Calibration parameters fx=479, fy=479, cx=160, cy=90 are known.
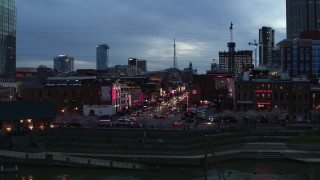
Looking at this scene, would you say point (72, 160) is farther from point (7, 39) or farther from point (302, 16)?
point (302, 16)

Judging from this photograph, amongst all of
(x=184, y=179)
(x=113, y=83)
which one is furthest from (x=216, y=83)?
(x=184, y=179)

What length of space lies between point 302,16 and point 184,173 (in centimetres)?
15908

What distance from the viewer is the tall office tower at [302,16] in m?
174

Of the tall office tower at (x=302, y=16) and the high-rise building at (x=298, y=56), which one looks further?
the tall office tower at (x=302, y=16)

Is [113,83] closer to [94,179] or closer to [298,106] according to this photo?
[298,106]

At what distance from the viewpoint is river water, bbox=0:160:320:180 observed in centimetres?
2942

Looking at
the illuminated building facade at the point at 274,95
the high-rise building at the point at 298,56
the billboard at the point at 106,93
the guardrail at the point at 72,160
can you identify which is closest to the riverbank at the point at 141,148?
the guardrail at the point at 72,160

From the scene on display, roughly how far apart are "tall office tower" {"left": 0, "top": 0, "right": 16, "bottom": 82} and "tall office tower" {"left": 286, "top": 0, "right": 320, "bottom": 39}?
104 meters

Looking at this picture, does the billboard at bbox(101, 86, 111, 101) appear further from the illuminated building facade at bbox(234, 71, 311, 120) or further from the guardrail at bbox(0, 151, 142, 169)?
the guardrail at bbox(0, 151, 142, 169)

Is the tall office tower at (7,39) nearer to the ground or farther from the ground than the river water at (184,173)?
farther from the ground

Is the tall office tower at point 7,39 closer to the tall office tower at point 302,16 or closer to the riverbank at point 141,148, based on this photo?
the riverbank at point 141,148

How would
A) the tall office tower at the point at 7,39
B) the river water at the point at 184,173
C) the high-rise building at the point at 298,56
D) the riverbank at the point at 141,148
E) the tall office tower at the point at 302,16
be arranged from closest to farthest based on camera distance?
the river water at the point at 184,173 → the riverbank at the point at 141,148 → the tall office tower at the point at 7,39 → the high-rise building at the point at 298,56 → the tall office tower at the point at 302,16

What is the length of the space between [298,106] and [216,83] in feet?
150

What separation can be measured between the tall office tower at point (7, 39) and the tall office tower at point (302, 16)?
10438 cm
